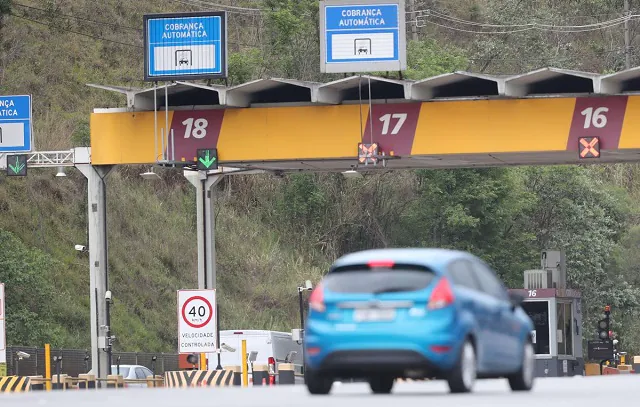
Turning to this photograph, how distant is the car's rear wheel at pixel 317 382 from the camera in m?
16.1

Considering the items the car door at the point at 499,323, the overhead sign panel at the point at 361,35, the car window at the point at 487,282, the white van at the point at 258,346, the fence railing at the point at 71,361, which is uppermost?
the overhead sign panel at the point at 361,35

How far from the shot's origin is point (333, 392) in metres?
17.3

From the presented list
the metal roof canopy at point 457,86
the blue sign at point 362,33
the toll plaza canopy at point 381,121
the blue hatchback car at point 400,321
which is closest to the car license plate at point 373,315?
the blue hatchback car at point 400,321

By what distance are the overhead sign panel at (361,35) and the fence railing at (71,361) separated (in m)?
13.2

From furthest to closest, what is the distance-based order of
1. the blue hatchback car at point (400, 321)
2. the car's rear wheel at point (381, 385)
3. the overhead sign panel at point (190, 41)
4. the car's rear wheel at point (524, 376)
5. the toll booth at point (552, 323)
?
the toll booth at point (552, 323)
the overhead sign panel at point (190, 41)
the car's rear wheel at point (524, 376)
the car's rear wheel at point (381, 385)
the blue hatchback car at point (400, 321)

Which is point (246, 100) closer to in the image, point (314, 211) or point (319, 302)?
point (319, 302)

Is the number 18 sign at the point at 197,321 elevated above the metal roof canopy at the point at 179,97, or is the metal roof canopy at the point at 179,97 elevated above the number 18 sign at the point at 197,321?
the metal roof canopy at the point at 179,97

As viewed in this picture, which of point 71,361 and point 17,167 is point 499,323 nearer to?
point 17,167

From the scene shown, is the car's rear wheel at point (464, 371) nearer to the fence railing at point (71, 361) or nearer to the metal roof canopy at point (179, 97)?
the metal roof canopy at point (179, 97)

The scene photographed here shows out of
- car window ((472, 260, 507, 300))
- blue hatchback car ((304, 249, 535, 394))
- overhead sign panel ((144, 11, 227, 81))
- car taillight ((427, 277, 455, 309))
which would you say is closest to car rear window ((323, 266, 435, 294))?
blue hatchback car ((304, 249, 535, 394))

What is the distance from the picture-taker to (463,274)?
16016mm

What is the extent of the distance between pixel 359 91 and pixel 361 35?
2.39m

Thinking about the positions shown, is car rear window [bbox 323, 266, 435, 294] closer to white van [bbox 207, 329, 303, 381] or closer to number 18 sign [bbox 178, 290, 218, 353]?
number 18 sign [bbox 178, 290, 218, 353]

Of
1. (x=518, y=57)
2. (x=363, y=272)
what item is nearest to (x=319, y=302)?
(x=363, y=272)
